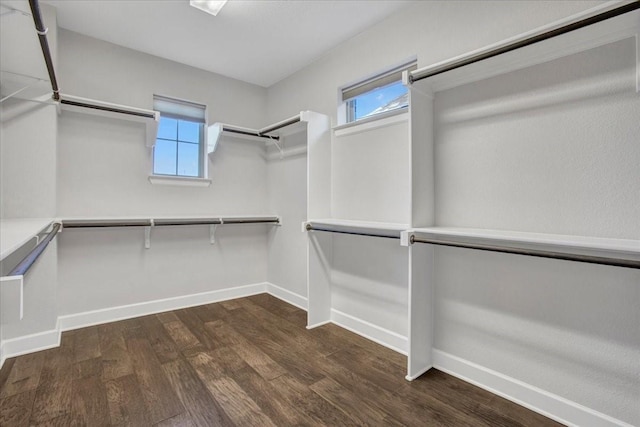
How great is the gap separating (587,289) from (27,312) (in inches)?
134

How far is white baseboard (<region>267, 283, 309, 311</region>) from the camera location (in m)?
3.11

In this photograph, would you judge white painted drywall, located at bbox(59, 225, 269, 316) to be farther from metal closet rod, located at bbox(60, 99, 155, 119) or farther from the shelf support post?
metal closet rod, located at bbox(60, 99, 155, 119)

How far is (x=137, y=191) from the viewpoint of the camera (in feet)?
9.34

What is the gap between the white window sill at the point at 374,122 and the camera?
2.19m

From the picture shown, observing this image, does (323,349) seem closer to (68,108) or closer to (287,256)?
(287,256)

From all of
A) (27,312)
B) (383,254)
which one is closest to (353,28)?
(383,254)

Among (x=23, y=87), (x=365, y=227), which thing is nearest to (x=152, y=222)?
(x=23, y=87)

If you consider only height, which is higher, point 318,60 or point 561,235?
point 318,60

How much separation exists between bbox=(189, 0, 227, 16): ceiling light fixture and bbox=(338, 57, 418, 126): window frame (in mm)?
1103

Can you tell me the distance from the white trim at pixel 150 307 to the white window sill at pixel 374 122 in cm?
203

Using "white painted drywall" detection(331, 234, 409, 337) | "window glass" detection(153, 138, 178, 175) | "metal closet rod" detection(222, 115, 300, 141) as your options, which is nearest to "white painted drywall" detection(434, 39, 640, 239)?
"white painted drywall" detection(331, 234, 409, 337)

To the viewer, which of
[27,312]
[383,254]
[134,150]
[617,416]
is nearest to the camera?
[617,416]

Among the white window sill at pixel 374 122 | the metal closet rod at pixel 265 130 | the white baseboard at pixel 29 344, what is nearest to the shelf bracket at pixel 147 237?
the white baseboard at pixel 29 344

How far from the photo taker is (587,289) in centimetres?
145
